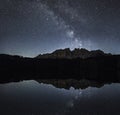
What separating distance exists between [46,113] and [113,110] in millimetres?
4339

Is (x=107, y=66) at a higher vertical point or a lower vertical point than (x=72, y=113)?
higher

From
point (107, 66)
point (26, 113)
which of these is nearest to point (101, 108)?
point (26, 113)

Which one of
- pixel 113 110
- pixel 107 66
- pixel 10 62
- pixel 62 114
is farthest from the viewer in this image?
pixel 10 62

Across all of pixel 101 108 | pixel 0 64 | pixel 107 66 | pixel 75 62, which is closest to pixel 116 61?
pixel 107 66

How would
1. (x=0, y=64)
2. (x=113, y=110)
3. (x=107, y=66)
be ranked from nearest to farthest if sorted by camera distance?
1. (x=113, y=110)
2. (x=107, y=66)
3. (x=0, y=64)

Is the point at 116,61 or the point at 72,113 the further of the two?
the point at 116,61

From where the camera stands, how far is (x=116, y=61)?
172 meters

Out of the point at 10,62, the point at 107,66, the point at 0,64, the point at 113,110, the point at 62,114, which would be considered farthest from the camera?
the point at 10,62

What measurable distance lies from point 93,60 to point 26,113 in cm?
17317

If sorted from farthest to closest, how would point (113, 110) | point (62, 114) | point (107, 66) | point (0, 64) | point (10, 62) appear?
1. point (10, 62)
2. point (0, 64)
3. point (107, 66)
4. point (113, 110)
5. point (62, 114)

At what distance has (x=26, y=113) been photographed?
18.2 m

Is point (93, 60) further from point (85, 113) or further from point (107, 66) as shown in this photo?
point (85, 113)

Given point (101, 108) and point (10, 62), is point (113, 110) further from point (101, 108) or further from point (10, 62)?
point (10, 62)

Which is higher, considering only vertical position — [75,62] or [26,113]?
[75,62]
